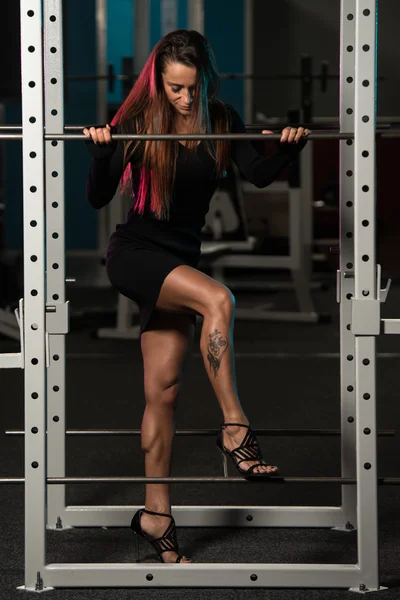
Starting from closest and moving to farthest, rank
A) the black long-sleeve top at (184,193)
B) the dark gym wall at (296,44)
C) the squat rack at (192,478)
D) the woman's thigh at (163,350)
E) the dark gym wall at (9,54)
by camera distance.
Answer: the squat rack at (192,478)
the black long-sleeve top at (184,193)
the woman's thigh at (163,350)
the dark gym wall at (9,54)
the dark gym wall at (296,44)

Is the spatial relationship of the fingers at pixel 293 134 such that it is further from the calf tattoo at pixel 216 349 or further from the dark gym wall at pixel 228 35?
the dark gym wall at pixel 228 35

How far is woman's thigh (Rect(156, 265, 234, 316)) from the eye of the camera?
2.19 meters

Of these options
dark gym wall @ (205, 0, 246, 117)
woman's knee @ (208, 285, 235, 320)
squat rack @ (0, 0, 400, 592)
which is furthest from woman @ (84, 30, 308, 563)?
dark gym wall @ (205, 0, 246, 117)

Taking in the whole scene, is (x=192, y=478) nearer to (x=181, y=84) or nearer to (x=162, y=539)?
(x=162, y=539)

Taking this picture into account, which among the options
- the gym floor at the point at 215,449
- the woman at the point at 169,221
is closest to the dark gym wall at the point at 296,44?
the gym floor at the point at 215,449

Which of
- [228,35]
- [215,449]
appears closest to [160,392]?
[215,449]

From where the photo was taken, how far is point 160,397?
2387 mm

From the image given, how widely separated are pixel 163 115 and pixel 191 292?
0.42 meters

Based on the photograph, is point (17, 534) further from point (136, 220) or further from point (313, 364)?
point (313, 364)

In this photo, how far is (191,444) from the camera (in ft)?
11.7

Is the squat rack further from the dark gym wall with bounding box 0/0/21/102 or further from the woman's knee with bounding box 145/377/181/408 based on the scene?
the dark gym wall with bounding box 0/0/21/102

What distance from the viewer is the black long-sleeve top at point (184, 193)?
7.49ft

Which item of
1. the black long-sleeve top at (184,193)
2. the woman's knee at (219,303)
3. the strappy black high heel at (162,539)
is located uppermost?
the black long-sleeve top at (184,193)

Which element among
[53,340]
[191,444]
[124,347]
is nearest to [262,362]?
[124,347]
